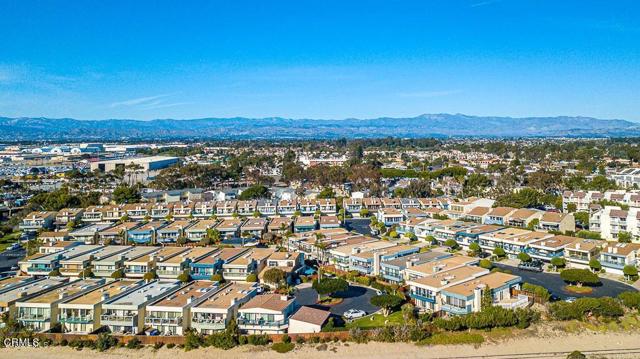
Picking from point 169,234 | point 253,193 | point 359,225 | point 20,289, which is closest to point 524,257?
point 359,225

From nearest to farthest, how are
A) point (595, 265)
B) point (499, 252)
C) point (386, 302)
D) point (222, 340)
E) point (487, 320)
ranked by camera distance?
point (222, 340) < point (487, 320) < point (386, 302) < point (595, 265) < point (499, 252)

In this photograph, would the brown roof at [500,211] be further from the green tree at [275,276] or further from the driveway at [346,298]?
the green tree at [275,276]

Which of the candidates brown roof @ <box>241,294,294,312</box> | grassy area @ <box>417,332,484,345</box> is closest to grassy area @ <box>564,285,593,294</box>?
grassy area @ <box>417,332,484,345</box>

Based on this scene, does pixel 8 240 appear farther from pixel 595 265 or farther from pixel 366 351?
pixel 595 265

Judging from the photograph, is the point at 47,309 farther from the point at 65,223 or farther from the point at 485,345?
the point at 65,223

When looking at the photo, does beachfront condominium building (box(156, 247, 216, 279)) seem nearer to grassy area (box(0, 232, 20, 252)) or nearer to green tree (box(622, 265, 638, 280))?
grassy area (box(0, 232, 20, 252))
